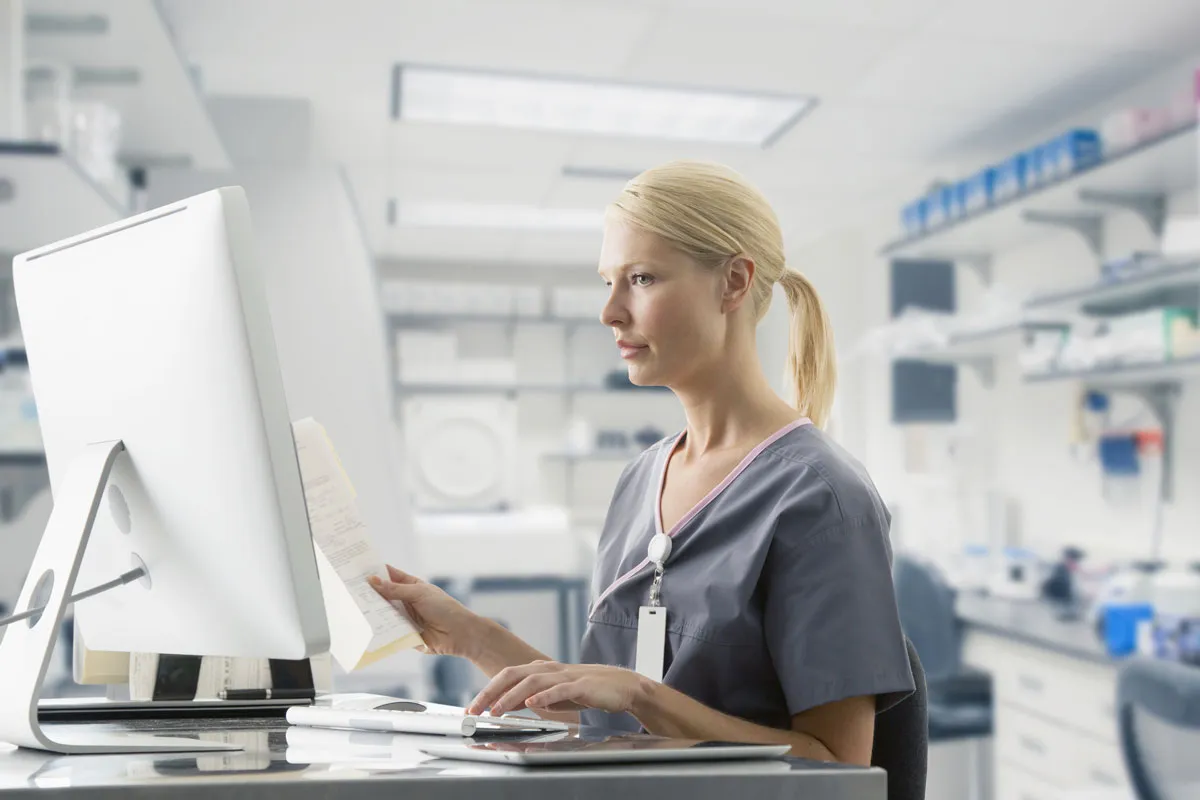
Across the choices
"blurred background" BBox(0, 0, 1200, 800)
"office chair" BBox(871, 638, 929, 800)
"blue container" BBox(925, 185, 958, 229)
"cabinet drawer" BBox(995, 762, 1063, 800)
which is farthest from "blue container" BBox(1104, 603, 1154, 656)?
"office chair" BBox(871, 638, 929, 800)

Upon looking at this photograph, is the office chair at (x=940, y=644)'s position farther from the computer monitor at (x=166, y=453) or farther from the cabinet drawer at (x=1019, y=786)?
the computer monitor at (x=166, y=453)

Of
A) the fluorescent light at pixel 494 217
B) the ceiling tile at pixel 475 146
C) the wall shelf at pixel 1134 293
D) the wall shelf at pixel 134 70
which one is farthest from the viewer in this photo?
the fluorescent light at pixel 494 217

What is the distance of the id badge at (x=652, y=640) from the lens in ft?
3.52

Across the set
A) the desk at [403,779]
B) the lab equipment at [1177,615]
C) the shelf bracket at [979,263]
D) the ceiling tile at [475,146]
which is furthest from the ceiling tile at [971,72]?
the desk at [403,779]

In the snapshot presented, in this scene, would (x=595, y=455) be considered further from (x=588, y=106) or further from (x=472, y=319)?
(x=588, y=106)

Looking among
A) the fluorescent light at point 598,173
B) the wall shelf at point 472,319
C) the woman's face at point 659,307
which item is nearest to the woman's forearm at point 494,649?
the woman's face at point 659,307

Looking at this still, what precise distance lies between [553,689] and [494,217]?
15.9 feet

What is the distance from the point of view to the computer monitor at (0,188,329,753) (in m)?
0.70

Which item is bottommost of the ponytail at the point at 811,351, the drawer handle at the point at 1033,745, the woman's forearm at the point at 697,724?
the drawer handle at the point at 1033,745

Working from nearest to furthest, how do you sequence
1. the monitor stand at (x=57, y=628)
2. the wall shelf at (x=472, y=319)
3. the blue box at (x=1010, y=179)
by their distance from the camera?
the monitor stand at (x=57, y=628)
the blue box at (x=1010, y=179)
the wall shelf at (x=472, y=319)

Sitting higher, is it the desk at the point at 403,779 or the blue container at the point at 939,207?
the blue container at the point at 939,207

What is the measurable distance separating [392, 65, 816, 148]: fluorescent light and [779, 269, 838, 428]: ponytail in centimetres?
227

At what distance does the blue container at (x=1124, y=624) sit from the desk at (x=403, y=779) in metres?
2.42

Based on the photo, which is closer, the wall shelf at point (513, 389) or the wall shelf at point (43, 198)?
the wall shelf at point (43, 198)
